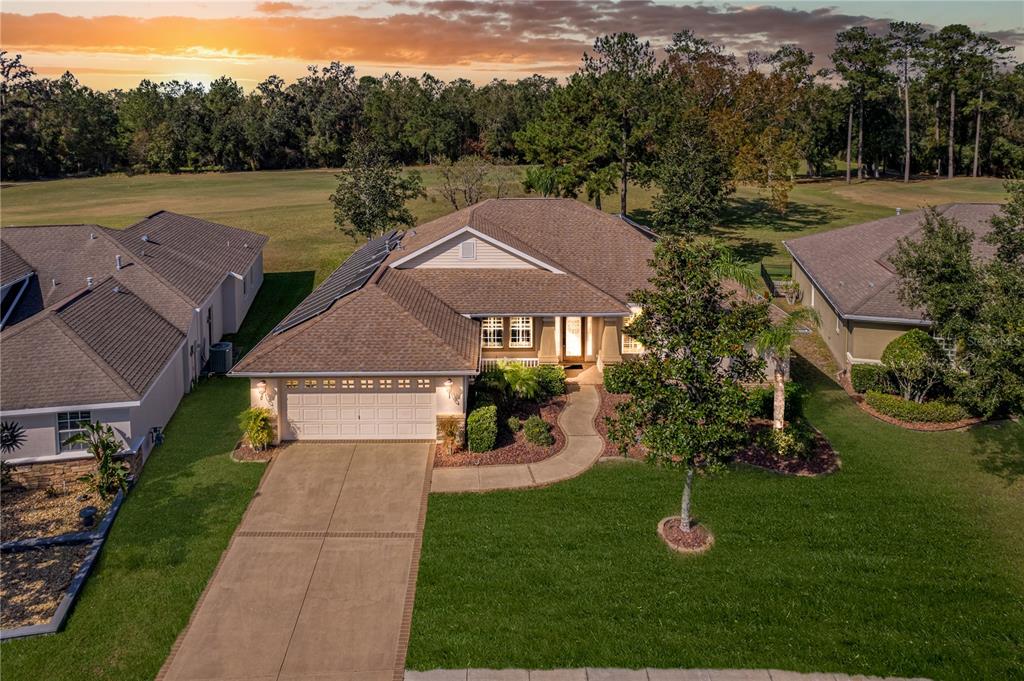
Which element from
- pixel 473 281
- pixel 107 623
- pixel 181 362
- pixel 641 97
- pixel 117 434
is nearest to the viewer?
pixel 107 623

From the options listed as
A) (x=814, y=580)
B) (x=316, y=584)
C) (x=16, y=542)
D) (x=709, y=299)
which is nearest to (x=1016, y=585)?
(x=814, y=580)

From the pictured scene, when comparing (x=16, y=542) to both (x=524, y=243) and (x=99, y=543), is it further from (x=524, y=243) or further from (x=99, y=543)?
(x=524, y=243)

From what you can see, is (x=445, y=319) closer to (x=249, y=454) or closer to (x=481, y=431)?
(x=481, y=431)

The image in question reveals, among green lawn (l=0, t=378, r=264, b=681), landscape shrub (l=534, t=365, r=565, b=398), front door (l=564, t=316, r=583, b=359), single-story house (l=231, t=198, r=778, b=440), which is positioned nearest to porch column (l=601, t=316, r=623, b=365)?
single-story house (l=231, t=198, r=778, b=440)

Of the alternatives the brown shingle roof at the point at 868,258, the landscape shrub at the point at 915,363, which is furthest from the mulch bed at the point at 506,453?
the brown shingle roof at the point at 868,258

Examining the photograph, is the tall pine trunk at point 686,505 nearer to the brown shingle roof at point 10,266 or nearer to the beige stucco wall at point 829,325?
the beige stucco wall at point 829,325

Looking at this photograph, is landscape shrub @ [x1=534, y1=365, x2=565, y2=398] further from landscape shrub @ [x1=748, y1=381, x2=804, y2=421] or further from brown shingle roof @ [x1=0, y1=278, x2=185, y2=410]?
brown shingle roof @ [x1=0, y1=278, x2=185, y2=410]
